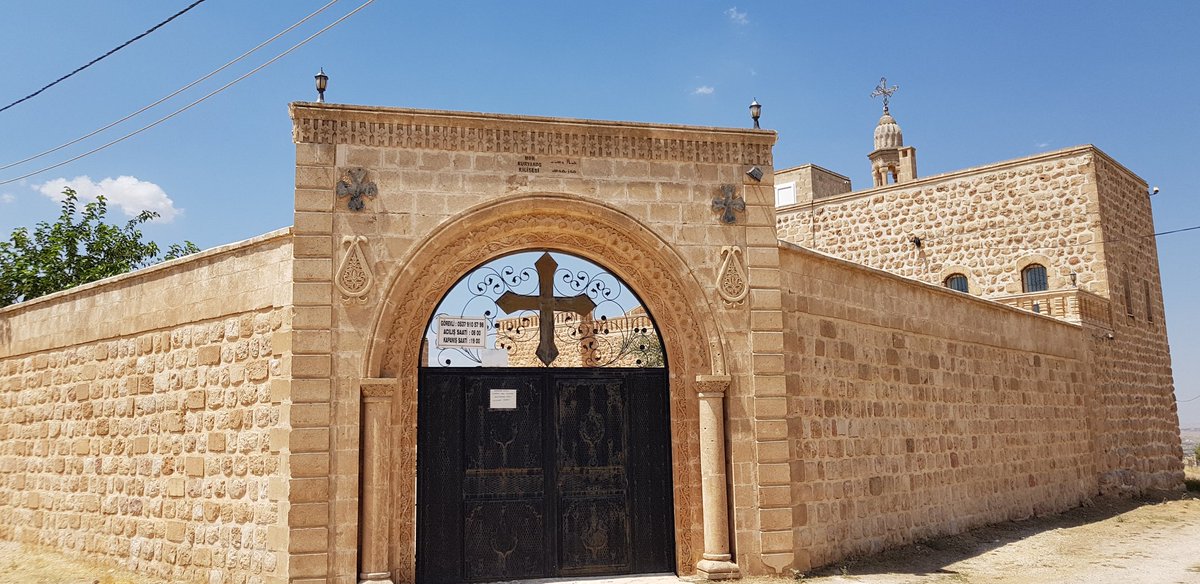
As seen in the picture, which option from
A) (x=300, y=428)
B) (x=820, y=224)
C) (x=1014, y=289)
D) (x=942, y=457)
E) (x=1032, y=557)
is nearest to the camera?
(x=300, y=428)

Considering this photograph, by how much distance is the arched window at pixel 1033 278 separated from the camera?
17.7 meters

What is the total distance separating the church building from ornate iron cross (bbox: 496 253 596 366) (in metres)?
0.03

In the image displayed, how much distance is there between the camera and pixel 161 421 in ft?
28.3

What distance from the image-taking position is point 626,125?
8.33 meters

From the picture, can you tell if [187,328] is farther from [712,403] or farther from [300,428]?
[712,403]

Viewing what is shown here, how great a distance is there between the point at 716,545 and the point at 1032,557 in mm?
4311

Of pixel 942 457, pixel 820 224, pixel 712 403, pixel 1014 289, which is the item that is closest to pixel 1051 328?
pixel 1014 289

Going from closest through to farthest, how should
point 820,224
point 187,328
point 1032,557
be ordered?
point 187,328, point 1032,557, point 820,224

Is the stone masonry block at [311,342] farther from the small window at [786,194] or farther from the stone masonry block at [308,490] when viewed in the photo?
the small window at [786,194]

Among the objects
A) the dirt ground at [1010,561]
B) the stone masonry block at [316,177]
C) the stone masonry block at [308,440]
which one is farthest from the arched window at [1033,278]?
the stone masonry block at [308,440]

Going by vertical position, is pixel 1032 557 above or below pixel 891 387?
below

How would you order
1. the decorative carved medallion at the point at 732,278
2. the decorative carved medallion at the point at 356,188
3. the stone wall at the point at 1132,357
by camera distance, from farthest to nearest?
the stone wall at the point at 1132,357 < the decorative carved medallion at the point at 732,278 < the decorative carved medallion at the point at 356,188

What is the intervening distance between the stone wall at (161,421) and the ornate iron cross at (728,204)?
3924 millimetres

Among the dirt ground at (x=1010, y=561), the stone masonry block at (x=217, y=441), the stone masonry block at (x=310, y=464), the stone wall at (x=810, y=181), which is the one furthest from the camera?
the stone wall at (x=810, y=181)
